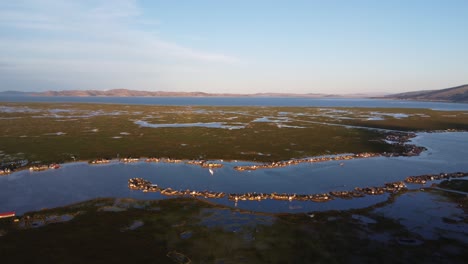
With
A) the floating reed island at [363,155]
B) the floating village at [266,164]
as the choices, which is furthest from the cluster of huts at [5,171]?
the floating reed island at [363,155]

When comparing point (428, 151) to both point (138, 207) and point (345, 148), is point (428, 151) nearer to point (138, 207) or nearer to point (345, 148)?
point (345, 148)

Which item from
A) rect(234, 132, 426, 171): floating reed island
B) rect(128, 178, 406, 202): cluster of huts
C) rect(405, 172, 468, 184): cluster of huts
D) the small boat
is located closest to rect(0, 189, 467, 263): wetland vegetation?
the small boat

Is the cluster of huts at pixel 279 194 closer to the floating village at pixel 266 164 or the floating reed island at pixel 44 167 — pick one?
the floating village at pixel 266 164

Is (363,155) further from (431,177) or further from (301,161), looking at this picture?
(431,177)

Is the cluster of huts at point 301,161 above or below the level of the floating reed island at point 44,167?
above

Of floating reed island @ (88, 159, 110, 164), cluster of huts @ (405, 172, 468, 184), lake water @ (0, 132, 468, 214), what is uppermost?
cluster of huts @ (405, 172, 468, 184)

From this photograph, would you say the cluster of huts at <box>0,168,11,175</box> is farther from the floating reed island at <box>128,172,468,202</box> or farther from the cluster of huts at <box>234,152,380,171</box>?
the cluster of huts at <box>234,152,380,171</box>

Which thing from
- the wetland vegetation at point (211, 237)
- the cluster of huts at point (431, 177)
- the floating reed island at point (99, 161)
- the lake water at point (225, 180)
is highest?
the cluster of huts at point (431, 177)

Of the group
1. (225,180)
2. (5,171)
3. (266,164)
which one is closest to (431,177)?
(266,164)
